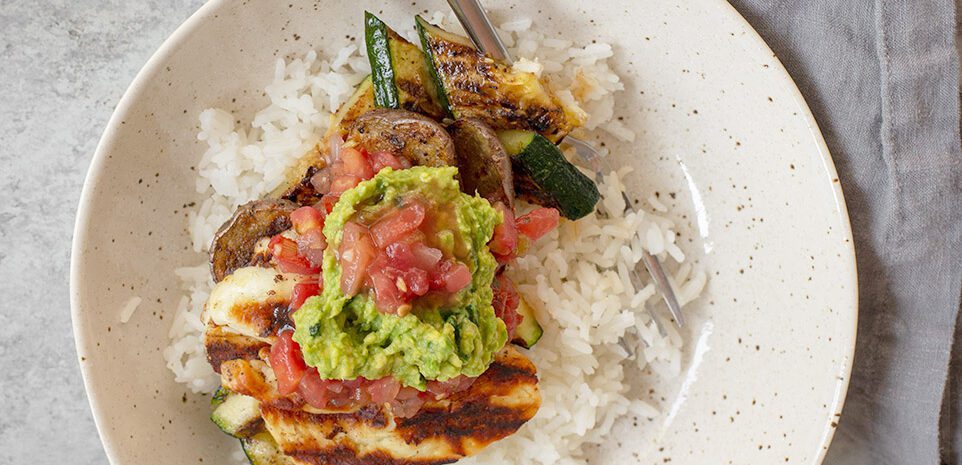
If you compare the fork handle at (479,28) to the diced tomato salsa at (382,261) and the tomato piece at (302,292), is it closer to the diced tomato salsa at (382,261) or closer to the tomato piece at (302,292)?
the diced tomato salsa at (382,261)

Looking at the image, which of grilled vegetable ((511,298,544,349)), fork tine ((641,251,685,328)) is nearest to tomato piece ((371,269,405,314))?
grilled vegetable ((511,298,544,349))

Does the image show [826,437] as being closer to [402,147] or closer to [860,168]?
[860,168]

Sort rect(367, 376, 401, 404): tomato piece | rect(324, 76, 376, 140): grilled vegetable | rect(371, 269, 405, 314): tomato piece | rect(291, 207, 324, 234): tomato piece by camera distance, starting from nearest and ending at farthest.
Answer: rect(371, 269, 405, 314): tomato piece, rect(367, 376, 401, 404): tomato piece, rect(291, 207, 324, 234): tomato piece, rect(324, 76, 376, 140): grilled vegetable

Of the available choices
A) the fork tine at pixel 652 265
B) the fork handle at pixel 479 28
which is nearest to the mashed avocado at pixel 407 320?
the fork handle at pixel 479 28

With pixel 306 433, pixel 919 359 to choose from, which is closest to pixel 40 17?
pixel 306 433

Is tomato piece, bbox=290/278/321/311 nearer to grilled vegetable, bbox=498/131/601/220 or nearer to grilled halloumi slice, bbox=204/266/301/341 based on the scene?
grilled halloumi slice, bbox=204/266/301/341

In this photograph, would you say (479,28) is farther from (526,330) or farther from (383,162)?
(526,330)

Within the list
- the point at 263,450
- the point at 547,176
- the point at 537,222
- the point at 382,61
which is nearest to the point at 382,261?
the point at 537,222
